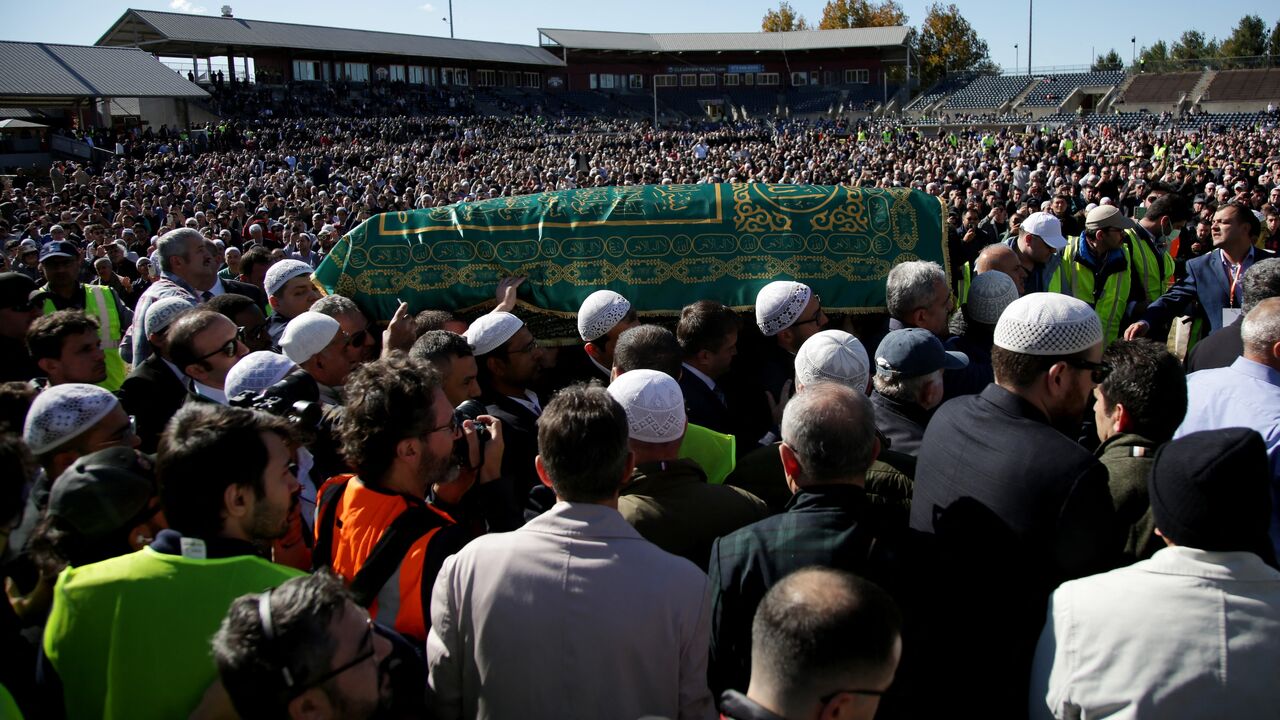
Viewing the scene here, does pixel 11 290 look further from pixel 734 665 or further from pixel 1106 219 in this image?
pixel 1106 219

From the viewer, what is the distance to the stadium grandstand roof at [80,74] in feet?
98.7

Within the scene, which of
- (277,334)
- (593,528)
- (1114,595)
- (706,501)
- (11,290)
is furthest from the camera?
(277,334)

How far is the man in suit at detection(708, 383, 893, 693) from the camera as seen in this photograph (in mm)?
2021

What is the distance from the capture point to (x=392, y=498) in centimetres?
228

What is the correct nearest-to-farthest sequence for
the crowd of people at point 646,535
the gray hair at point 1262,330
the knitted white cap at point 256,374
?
the crowd of people at point 646,535, the gray hair at point 1262,330, the knitted white cap at point 256,374

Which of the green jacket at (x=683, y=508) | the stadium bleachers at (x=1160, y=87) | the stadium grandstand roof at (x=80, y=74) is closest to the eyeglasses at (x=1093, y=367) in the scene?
the green jacket at (x=683, y=508)

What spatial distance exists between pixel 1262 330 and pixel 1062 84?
5368cm

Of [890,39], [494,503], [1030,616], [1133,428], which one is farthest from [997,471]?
[890,39]

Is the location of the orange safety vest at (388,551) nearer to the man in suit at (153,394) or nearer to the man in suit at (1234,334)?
the man in suit at (153,394)

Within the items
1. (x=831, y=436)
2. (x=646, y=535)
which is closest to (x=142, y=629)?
(x=646, y=535)

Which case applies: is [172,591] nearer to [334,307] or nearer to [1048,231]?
[334,307]

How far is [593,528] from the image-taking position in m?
1.94

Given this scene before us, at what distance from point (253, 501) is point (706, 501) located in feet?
3.78

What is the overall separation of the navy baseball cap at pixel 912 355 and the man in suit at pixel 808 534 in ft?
2.94
